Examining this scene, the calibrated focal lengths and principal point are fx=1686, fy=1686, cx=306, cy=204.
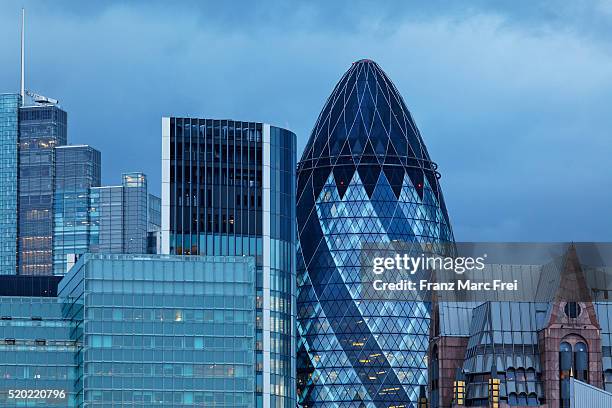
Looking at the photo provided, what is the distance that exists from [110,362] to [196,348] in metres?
9.95

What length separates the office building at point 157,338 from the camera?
623 feet

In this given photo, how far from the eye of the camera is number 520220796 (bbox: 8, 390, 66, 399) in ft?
645

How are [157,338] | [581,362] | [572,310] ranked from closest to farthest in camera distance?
1. [581,362]
2. [572,310]
3. [157,338]

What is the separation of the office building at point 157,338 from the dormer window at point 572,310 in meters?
37.0

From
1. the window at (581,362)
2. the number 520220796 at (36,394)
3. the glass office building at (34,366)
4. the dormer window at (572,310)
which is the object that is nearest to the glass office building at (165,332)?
the number 520220796 at (36,394)

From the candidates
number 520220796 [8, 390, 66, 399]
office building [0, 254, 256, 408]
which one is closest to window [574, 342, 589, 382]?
office building [0, 254, 256, 408]

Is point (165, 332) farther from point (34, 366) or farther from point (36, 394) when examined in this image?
point (36, 394)

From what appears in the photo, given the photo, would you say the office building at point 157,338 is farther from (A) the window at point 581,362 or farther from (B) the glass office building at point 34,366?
(A) the window at point 581,362

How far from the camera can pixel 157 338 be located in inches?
7515

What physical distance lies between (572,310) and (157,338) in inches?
1837

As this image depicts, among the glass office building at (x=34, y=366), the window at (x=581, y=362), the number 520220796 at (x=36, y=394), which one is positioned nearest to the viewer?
the window at (x=581, y=362)

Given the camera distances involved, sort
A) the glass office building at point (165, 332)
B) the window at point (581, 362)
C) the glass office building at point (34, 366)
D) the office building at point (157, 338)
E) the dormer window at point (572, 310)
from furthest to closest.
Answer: the glass office building at point (34, 366) → the office building at point (157, 338) → the glass office building at point (165, 332) → the dormer window at point (572, 310) → the window at point (581, 362)

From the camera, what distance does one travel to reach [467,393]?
18038 centimetres

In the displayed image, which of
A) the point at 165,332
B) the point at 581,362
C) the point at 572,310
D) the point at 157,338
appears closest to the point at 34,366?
the point at 157,338
